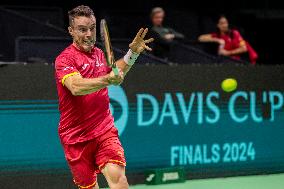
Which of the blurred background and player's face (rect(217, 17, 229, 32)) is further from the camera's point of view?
player's face (rect(217, 17, 229, 32))

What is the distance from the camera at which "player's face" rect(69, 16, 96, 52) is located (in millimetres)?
5430

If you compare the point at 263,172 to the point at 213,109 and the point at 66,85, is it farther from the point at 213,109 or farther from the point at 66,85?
the point at 66,85

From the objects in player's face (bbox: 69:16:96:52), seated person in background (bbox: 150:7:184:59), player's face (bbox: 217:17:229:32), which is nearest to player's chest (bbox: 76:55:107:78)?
player's face (bbox: 69:16:96:52)

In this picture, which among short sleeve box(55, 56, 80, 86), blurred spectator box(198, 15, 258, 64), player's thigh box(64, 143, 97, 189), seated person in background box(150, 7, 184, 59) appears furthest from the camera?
blurred spectator box(198, 15, 258, 64)

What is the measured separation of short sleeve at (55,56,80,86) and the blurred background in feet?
8.07

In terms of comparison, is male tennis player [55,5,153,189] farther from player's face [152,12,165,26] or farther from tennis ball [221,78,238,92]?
player's face [152,12,165,26]

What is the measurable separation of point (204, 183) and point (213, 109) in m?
1.02

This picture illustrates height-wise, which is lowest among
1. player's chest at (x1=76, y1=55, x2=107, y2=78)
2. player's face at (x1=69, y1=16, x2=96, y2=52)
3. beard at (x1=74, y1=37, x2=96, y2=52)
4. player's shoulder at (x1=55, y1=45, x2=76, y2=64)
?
player's chest at (x1=76, y1=55, x2=107, y2=78)

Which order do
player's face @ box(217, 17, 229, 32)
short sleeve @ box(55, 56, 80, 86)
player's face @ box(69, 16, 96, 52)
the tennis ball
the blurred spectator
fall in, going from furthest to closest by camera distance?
1. the blurred spectator
2. player's face @ box(217, 17, 229, 32)
3. the tennis ball
4. player's face @ box(69, 16, 96, 52)
5. short sleeve @ box(55, 56, 80, 86)

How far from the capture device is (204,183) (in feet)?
29.5

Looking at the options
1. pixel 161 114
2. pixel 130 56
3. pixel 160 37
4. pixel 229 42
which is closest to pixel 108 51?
pixel 130 56

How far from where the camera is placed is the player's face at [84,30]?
543cm

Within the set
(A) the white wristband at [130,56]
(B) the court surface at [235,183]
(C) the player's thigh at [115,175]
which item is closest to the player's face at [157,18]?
(B) the court surface at [235,183]

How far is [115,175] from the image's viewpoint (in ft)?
17.8
